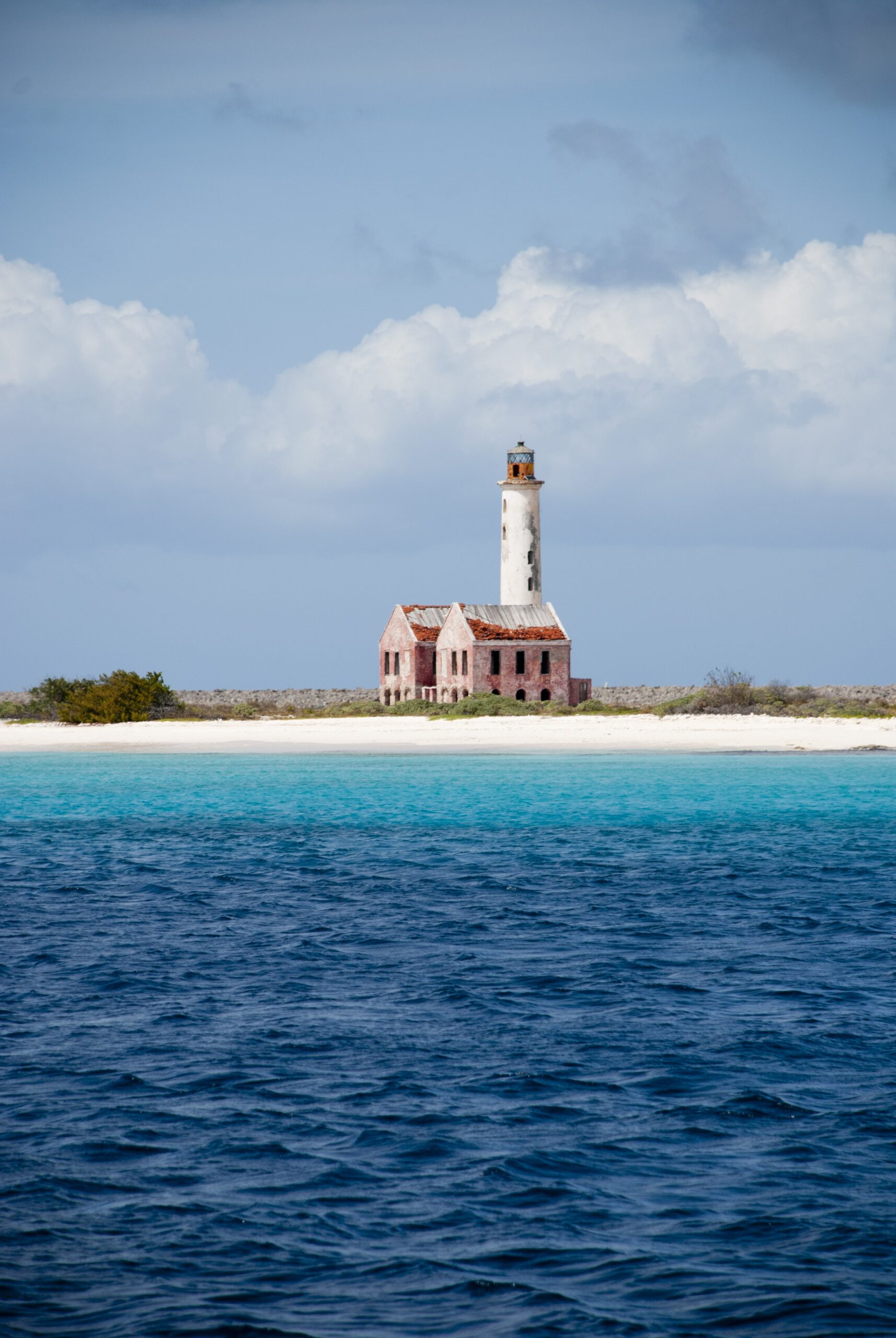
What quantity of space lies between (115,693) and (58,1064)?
54.2m

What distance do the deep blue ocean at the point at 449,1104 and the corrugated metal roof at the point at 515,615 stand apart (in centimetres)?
4437

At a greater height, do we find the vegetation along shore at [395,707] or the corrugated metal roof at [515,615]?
the corrugated metal roof at [515,615]

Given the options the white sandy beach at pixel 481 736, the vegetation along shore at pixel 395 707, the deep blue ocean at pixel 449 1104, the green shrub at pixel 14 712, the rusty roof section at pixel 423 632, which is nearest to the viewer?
the deep blue ocean at pixel 449 1104

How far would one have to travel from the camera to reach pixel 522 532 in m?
68.7

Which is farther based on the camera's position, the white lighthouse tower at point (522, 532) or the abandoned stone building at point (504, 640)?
the white lighthouse tower at point (522, 532)

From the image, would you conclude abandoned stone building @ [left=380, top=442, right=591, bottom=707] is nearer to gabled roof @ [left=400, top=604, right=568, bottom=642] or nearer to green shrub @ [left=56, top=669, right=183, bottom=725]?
gabled roof @ [left=400, top=604, right=568, bottom=642]

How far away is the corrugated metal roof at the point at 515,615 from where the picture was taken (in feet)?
214

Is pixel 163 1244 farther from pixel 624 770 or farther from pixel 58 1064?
pixel 624 770

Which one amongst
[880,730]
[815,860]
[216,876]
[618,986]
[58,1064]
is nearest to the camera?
[58,1064]

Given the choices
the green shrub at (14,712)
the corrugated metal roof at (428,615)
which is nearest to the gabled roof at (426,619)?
the corrugated metal roof at (428,615)

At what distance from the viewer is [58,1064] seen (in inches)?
400

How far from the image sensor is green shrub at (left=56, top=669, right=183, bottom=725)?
2446 inches

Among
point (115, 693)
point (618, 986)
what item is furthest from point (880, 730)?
point (618, 986)

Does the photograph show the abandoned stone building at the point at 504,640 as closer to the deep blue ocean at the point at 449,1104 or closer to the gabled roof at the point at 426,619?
the gabled roof at the point at 426,619
